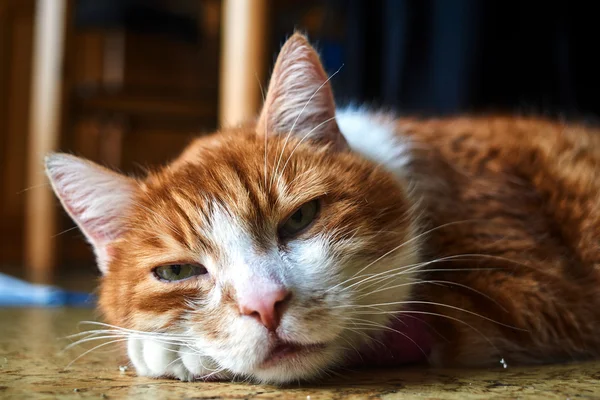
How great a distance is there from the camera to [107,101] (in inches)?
120

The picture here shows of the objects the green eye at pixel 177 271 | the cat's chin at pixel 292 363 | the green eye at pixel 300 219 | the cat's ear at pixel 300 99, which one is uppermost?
the cat's ear at pixel 300 99

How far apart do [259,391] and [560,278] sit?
0.62m

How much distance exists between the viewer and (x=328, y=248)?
3.43ft

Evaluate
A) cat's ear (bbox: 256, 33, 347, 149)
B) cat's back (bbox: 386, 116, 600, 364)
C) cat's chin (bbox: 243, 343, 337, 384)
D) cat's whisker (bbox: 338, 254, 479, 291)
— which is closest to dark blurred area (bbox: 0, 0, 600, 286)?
cat's ear (bbox: 256, 33, 347, 149)

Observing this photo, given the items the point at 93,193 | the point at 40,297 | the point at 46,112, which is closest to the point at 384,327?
the point at 93,193

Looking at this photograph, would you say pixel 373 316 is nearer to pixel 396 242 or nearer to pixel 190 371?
pixel 396 242

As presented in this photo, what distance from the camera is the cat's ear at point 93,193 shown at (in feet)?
4.02

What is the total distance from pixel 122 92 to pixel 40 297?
129 centimetres

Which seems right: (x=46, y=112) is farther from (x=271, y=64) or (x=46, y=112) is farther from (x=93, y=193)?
(x=93, y=193)

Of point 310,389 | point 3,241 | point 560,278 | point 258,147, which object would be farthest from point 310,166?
point 3,241

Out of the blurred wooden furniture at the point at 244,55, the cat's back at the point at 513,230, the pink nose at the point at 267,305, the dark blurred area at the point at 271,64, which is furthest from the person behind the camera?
the dark blurred area at the point at 271,64

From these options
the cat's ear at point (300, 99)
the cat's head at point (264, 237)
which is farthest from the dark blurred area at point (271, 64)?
the cat's head at point (264, 237)

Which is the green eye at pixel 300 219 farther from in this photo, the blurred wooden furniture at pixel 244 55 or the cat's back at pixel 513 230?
the blurred wooden furniture at pixel 244 55

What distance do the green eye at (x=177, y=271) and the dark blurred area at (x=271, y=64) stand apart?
1.85 feet
